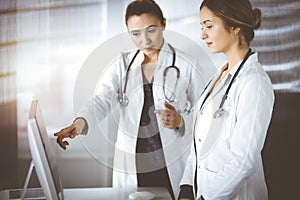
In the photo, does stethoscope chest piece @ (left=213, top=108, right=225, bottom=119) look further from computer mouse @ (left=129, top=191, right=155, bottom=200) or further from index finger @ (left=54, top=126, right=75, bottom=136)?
index finger @ (left=54, top=126, right=75, bottom=136)

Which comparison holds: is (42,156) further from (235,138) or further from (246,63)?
(246,63)

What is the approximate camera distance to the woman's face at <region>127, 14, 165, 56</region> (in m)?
1.58

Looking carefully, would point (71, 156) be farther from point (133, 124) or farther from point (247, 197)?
point (247, 197)

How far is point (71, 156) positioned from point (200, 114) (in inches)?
15.6

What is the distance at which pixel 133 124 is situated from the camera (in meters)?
1.59

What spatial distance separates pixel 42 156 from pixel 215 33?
0.60 metres

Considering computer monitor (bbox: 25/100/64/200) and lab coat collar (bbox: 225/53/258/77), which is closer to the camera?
computer monitor (bbox: 25/100/64/200)

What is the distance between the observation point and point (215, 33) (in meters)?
1.57

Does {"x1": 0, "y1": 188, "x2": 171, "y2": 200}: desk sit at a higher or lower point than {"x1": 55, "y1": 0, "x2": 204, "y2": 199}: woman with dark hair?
lower

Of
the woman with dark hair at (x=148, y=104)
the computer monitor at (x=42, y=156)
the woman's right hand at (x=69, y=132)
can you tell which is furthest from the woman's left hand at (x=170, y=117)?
the computer monitor at (x=42, y=156)

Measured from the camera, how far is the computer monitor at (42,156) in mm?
1346

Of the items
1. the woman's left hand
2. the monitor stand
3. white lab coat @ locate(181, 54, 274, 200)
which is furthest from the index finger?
white lab coat @ locate(181, 54, 274, 200)

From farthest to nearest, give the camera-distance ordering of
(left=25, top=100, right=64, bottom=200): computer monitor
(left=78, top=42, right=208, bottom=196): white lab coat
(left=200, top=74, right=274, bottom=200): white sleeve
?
(left=78, top=42, right=208, bottom=196): white lab coat, (left=200, top=74, right=274, bottom=200): white sleeve, (left=25, top=100, right=64, bottom=200): computer monitor

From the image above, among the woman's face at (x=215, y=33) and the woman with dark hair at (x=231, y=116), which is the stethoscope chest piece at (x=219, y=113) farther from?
the woman's face at (x=215, y=33)
